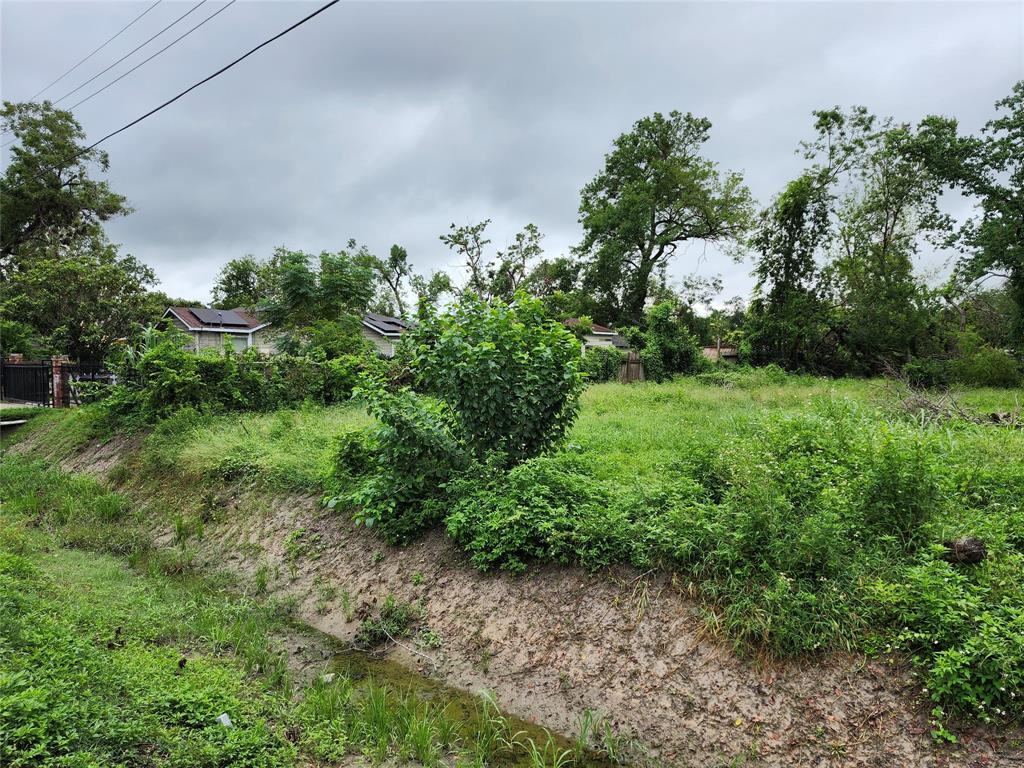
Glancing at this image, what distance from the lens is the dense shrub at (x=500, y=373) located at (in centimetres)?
548

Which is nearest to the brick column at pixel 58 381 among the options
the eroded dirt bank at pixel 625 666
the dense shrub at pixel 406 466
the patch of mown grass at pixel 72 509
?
the patch of mown grass at pixel 72 509

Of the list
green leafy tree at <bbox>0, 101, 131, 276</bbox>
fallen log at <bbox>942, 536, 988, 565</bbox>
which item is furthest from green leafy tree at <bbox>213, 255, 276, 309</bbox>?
fallen log at <bbox>942, 536, 988, 565</bbox>

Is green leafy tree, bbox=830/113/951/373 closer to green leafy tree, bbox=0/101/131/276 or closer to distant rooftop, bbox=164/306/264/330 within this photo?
distant rooftop, bbox=164/306/264/330

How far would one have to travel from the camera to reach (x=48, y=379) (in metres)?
15.6

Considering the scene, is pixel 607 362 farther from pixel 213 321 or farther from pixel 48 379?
pixel 213 321

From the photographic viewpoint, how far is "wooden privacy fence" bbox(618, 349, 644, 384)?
23.0m

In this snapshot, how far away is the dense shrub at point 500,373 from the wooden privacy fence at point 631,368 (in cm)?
1738

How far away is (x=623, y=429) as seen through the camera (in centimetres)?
938

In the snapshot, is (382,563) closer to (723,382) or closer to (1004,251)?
(723,382)

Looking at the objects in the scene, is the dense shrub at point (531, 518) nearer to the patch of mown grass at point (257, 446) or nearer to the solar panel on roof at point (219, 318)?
the patch of mown grass at point (257, 446)

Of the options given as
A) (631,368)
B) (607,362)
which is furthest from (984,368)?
(607,362)

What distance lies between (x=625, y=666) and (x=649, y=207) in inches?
1271

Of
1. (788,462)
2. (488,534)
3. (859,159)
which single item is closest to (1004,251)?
(859,159)

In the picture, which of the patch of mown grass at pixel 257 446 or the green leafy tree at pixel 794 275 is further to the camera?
the green leafy tree at pixel 794 275
